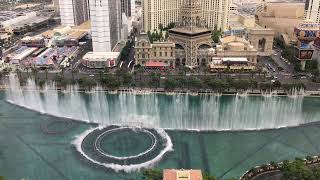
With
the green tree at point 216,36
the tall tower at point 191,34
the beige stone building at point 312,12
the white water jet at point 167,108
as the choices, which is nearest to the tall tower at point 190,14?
the tall tower at point 191,34

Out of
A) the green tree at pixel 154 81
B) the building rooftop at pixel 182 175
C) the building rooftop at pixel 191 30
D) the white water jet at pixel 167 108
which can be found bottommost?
the white water jet at pixel 167 108

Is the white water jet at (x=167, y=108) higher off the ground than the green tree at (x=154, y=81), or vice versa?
the green tree at (x=154, y=81)

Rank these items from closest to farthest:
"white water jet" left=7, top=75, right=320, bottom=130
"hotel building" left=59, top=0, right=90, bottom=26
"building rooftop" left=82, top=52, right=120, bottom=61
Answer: "white water jet" left=7, top=75, right=320, bottom=130 < "building rooftop" left=82, top=52, right=120, bottom=61 < "hotel building" left=59, top=0, right=90, bottom=26

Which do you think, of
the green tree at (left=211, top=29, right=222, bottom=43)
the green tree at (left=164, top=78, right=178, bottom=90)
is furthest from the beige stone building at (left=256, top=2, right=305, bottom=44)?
the green tree at (left=164, top=78, right=178, bottom=90)

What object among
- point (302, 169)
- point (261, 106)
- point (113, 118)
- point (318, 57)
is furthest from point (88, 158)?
point (318, 57)

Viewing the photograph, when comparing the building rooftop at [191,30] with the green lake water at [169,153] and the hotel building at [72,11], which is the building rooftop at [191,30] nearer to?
the green lake water at [169,153]

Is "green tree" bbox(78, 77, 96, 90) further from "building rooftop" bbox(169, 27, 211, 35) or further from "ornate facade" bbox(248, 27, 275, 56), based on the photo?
"ornate facade" bbox(248, 27, 275, 56)

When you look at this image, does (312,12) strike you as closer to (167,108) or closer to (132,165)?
(167,108)
